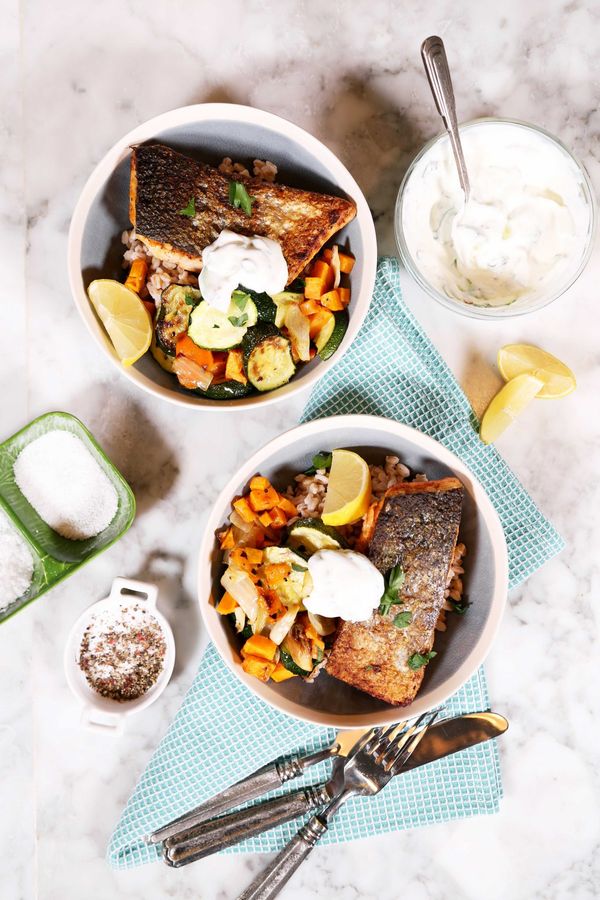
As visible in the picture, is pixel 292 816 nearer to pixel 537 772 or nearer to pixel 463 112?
pixel 537 772

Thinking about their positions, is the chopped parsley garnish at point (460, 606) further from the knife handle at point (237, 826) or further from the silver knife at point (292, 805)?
the knife handle at point (237, 826)

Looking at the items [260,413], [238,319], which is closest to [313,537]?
[260,413]

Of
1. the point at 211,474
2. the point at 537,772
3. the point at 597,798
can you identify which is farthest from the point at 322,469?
the point at 597,798

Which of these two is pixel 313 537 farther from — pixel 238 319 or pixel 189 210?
pixel 189 210

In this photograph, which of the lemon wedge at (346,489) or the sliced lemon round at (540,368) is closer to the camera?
the lemon wedge at (346,489)

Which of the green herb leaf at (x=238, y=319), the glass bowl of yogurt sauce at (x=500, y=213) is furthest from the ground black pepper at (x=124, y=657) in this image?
the glass bowl of yogurt sauce at (x=500, y=213)

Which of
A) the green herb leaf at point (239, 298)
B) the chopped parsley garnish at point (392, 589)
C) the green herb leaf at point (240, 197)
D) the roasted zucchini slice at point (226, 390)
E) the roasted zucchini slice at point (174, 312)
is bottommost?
the chopped parsley garnish at point (392, 589)
